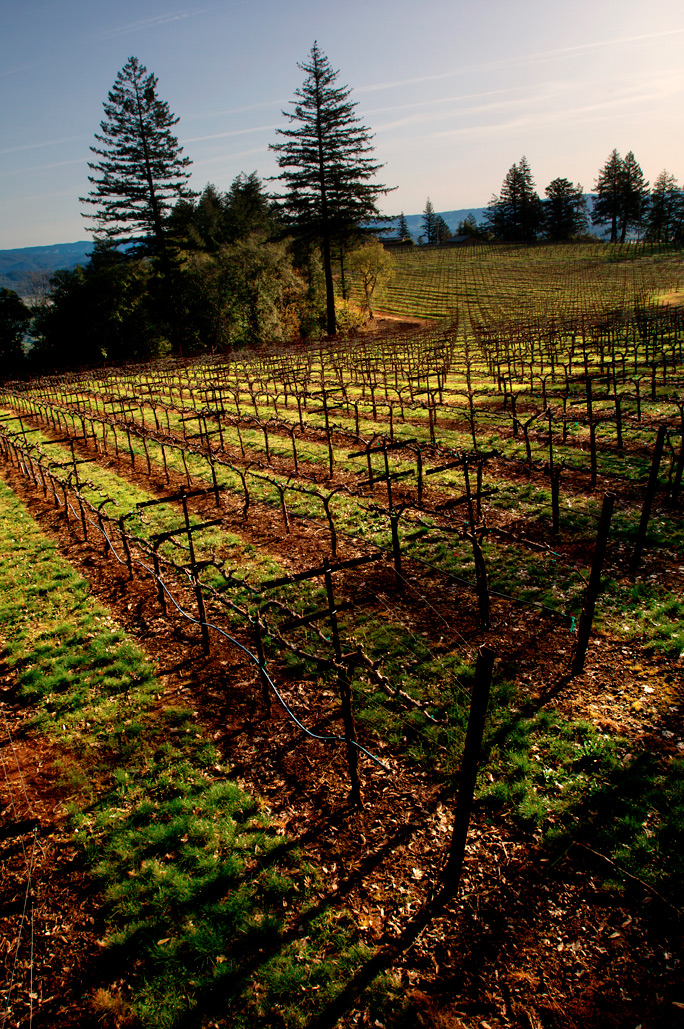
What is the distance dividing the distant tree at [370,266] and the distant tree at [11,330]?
35833mm

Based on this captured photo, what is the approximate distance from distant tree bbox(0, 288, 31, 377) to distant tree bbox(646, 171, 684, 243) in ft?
337

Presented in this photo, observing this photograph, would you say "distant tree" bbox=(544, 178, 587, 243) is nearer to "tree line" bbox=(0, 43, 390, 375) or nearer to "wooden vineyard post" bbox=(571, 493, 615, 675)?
"tree line" bbox=(0, 43, 390, 375)

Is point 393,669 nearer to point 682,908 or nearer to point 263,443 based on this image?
point 682,908

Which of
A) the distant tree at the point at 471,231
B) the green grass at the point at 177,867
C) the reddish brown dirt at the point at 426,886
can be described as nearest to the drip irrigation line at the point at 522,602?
the reddish brown dirt at the point at 426,886

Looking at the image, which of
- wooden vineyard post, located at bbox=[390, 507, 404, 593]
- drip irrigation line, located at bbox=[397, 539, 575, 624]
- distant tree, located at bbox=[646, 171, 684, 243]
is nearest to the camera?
drip irrigation line, located at bbox=[397, 539, 575, 624]

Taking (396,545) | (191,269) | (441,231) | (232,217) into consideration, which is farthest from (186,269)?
(441,231)

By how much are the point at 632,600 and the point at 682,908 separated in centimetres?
501

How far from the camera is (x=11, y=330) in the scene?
55.2m

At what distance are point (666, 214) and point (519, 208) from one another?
1130 inches

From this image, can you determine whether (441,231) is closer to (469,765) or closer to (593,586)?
(593,586)

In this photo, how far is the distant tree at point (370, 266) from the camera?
6203cm

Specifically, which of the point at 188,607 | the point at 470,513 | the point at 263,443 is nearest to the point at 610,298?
the point at 263,443

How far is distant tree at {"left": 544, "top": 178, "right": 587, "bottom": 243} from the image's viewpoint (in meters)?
110

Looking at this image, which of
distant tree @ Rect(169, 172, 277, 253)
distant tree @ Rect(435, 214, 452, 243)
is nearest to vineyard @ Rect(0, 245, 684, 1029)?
distant tree @ Rect(169, 172, 277, 253)
